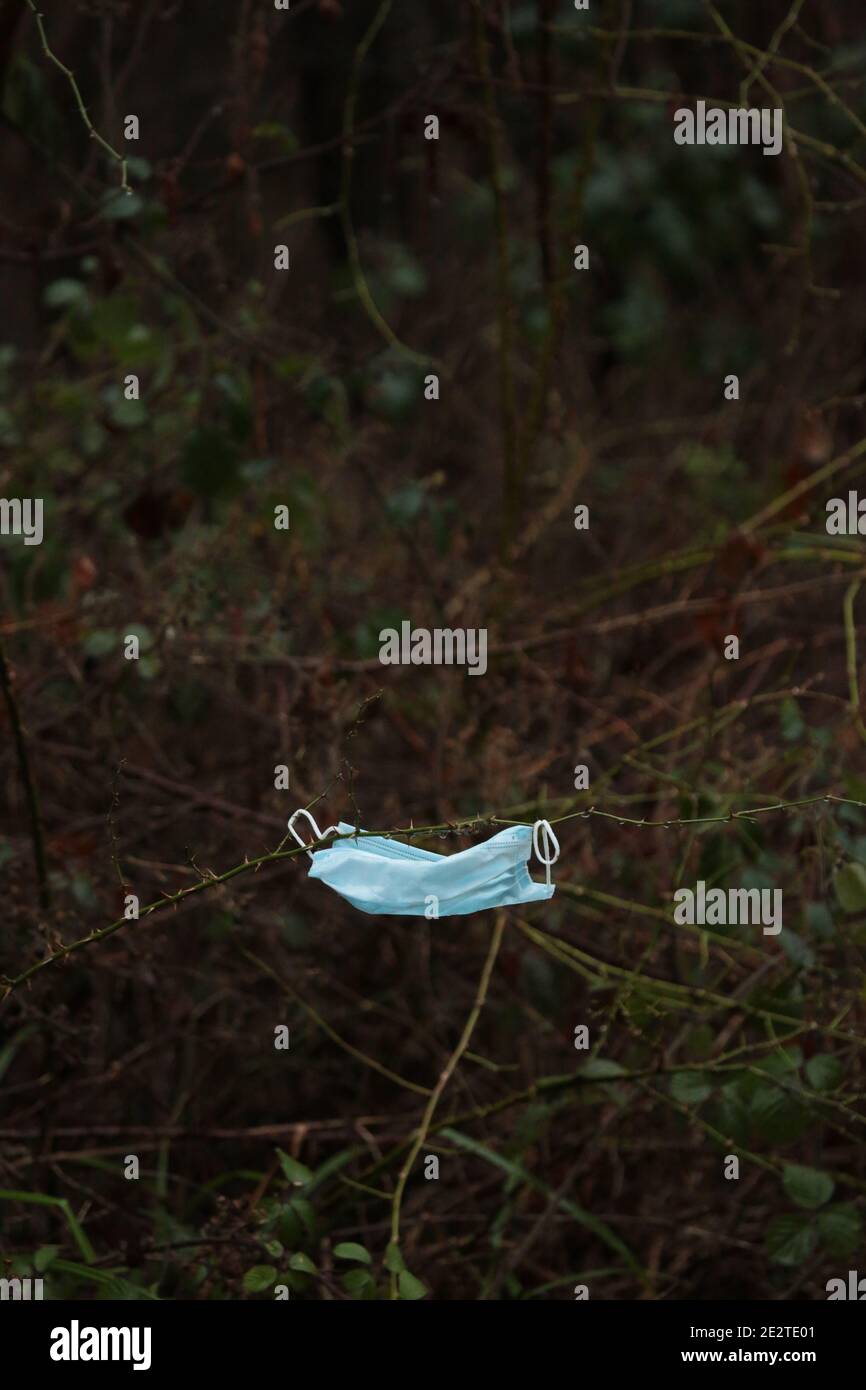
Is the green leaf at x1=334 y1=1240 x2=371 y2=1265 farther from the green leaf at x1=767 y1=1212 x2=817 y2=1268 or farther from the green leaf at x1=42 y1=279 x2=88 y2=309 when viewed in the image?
the green leaf at x1=42 y1=279 x2=88 y2=309

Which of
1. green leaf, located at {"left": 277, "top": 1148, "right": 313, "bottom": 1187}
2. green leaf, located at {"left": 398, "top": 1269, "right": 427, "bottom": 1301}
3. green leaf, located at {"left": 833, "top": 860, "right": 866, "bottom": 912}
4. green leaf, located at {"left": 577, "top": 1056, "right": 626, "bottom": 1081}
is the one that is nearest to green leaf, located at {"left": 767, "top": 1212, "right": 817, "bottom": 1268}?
green leaf, located at {"left": 577, "top": 1056, "right": 626, "bottom": 1081}

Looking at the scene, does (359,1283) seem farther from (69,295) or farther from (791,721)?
(69,295)

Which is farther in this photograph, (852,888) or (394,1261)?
(852,888)

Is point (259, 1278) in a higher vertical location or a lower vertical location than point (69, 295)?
lower

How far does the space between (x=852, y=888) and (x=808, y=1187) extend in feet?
1.57

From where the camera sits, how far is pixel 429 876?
2174 millimetres

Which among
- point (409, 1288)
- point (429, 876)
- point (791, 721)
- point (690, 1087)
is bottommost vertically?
point (409, 1288)

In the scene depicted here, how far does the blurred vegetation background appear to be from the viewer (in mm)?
2756

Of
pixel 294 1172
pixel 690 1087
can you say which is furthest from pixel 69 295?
pixel 690 1087

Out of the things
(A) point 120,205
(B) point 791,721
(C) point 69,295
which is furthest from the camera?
(C) point 69,295

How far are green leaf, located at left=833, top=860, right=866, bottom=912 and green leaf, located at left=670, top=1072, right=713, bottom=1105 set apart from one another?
37 centimetres

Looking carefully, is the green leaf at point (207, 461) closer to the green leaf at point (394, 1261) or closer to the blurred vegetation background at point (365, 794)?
the blurred vegetation background at point (365, 794)

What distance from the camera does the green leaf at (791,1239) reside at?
2520 millimetres
